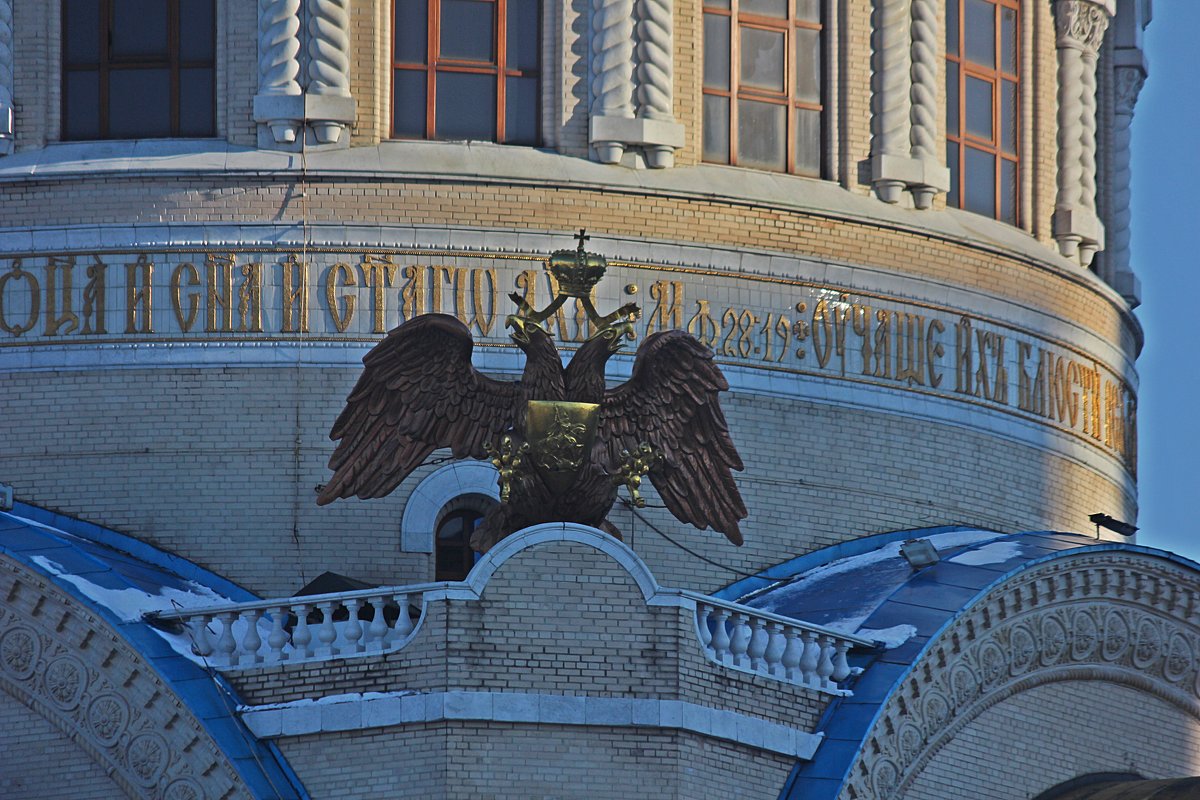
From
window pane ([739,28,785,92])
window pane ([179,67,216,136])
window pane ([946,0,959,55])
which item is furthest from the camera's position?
window pane ([946,0,959,55])

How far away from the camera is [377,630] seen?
29.0 meters

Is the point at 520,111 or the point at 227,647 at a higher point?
the point at 520,111

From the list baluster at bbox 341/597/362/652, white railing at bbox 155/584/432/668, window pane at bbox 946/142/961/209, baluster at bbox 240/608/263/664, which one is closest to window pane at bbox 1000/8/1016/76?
window pane at bbox 946/142/961/209

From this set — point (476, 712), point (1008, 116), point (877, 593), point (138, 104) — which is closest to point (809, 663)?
point (877, 593)

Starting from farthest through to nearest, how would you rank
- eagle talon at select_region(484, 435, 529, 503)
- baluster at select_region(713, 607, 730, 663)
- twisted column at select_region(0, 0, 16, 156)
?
twisted column at select_region(0, 0, 16, 156) → baluster at select_region(713, 607, 730, 663) → eagle talon at select_region(484, 435, 529, 503)

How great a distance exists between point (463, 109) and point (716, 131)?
2.85 meters

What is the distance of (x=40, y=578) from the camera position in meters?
30.3

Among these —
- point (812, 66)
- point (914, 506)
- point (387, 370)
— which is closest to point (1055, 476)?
point (914, 506)

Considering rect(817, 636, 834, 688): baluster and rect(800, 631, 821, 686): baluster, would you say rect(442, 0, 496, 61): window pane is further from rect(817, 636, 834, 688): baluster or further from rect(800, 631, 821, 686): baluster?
rect(800, 631, 821, 686): baluster

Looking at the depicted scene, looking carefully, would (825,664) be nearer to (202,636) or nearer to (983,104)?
(202,636)

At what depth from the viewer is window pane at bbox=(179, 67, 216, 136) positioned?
35438 millimetres

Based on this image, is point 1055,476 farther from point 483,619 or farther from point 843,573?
point 483,619

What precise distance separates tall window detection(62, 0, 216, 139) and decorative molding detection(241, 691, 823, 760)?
28.4 feet

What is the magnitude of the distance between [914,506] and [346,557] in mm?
6476
